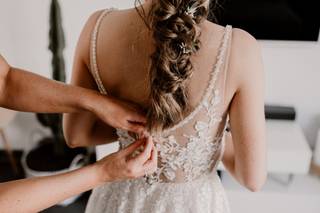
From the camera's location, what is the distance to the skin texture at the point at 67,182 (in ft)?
2.39

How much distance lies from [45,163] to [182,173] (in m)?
1.33

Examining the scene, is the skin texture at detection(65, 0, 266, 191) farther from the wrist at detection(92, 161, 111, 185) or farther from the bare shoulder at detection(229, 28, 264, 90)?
the wrist at detection(92, 161, 111, 185)

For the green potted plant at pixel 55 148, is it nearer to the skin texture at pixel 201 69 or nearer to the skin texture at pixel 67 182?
the skin texture at pixel 201 69

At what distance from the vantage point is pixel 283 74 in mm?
2012

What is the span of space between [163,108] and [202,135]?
0.15 metres

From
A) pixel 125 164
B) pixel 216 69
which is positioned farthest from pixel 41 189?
pixel 216 69

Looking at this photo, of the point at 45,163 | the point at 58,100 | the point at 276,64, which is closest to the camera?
the point at 58,100

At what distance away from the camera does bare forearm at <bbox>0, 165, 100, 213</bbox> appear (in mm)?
726

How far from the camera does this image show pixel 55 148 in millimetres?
2160

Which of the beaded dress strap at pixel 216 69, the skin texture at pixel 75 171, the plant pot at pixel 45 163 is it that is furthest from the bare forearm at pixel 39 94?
the plant pot at pixel 45 163

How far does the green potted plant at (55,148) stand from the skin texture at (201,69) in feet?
3.35

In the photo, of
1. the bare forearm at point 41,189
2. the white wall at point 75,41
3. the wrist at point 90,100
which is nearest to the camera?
the bare forearm at point 41,189

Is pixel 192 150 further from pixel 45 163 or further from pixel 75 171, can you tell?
pixel 45 163

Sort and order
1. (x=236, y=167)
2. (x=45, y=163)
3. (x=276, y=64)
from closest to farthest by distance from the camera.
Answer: (x=236, y=167)
(x=276, y=64)
(x=45, y=163)
